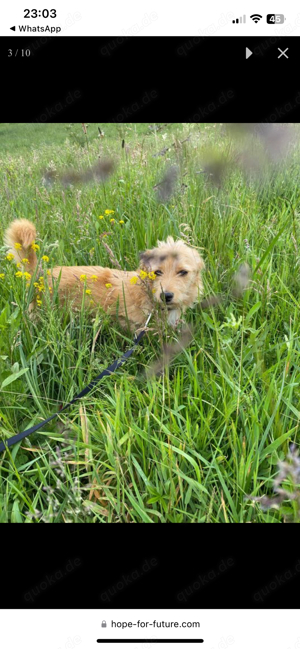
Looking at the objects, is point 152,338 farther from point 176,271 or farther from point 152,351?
point 176,271

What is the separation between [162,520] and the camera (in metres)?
1.32

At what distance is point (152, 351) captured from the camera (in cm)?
188

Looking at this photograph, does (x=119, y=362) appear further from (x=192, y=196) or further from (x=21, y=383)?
(x=192, y=196)

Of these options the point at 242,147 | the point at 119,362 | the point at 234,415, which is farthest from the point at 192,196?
the point at 234,415

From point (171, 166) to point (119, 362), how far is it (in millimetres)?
1073

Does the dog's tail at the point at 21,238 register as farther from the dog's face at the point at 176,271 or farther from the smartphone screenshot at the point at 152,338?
the dog's face at the point at 176,271

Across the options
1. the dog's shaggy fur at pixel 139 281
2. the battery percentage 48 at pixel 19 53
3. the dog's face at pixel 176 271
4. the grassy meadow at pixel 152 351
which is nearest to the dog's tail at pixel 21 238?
the dog's shaggy fur at pixel 139 281

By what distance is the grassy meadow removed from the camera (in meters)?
1.42

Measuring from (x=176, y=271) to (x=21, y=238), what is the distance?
38.3 inches

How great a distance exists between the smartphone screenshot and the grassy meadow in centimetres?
1
